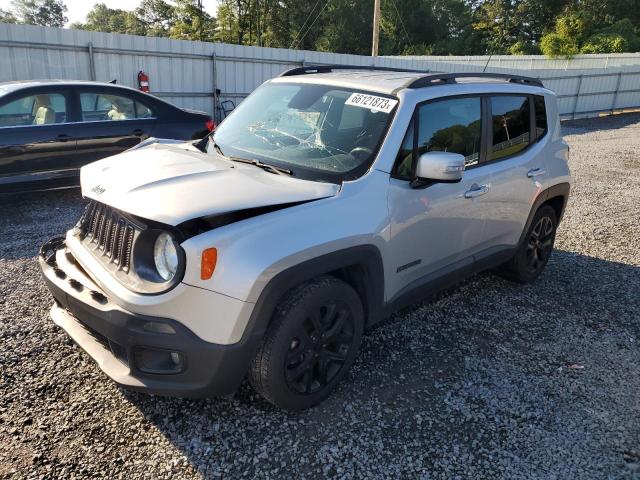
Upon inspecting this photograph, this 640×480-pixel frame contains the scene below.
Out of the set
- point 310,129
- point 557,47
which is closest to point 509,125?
point 310,129

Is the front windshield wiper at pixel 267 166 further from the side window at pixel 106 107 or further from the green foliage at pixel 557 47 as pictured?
the green foliage at pixel 557 47

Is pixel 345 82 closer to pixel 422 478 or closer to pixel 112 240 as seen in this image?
pixel 112 240

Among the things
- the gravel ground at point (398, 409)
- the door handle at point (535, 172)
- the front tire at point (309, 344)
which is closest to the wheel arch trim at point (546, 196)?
the door handle at point (535, 172)

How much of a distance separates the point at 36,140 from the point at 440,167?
17.3ft

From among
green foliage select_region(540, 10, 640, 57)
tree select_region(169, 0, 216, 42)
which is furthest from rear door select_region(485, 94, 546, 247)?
tree select_region(169, 0, 216, 42)

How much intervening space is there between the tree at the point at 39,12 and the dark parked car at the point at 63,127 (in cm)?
12060

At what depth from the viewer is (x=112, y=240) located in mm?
2807

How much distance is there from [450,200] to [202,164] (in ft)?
5.42

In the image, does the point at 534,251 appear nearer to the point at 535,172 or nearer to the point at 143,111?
the point at 535,172

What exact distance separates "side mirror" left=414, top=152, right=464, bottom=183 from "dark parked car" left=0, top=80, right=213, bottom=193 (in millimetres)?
5113

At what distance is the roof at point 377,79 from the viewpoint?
345 cm

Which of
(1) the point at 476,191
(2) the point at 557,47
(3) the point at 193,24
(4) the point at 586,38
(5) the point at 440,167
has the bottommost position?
(1) the point at 476,191

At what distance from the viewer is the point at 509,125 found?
4223 mm

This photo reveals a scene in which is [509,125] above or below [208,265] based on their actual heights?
above
